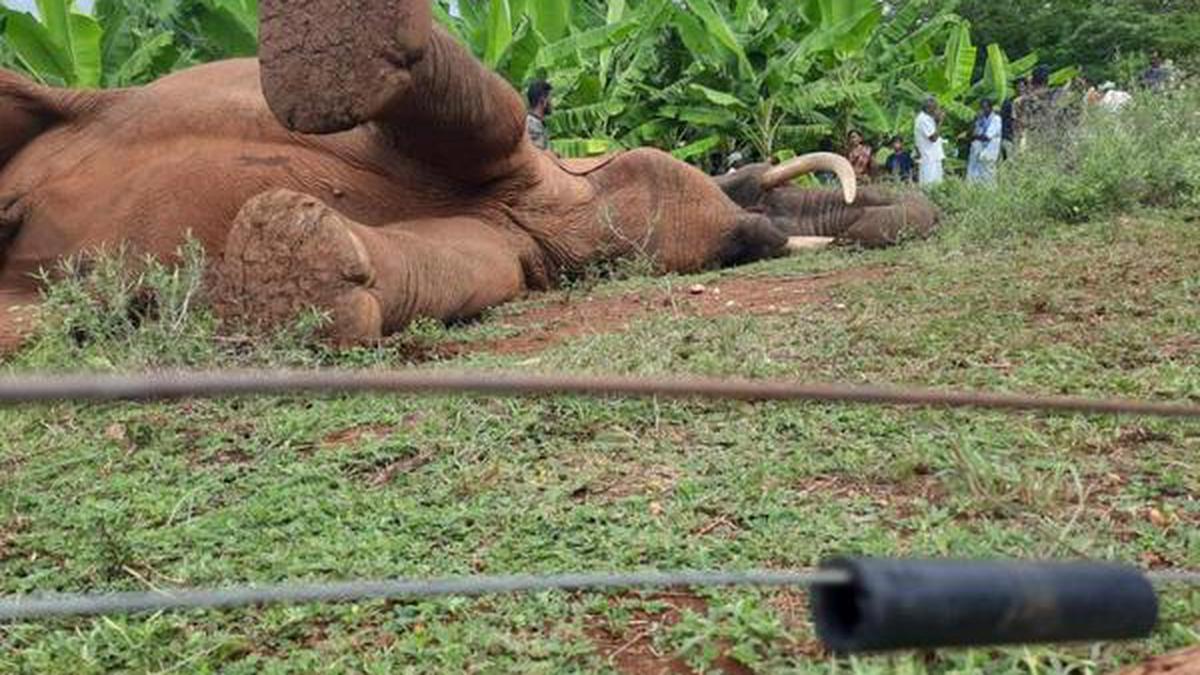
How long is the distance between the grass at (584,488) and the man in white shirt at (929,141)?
→ 243 inches

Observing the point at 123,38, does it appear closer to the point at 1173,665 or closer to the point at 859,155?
the point at 859,155

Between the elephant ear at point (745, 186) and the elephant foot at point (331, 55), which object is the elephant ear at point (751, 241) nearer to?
the elephant ear at point (745, 186)

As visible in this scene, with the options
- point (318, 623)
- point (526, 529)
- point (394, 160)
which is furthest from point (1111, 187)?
point (318, 623)

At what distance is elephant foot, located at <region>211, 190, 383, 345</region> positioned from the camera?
11.5 ft

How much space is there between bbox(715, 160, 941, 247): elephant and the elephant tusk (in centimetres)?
1

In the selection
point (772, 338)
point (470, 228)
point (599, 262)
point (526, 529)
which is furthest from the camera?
point (599, 262)

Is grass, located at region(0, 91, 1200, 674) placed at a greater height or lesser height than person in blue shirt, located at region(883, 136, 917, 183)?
greater

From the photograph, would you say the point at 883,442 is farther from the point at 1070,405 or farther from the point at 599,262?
the point at 599,262

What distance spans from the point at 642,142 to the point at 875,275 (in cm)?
559

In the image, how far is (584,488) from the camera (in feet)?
7.82

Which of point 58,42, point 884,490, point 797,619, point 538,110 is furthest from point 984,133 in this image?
point 797,619

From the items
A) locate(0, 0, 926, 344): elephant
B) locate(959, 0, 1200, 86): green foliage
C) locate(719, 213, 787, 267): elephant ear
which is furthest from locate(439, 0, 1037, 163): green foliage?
locate(959, 0, 1200, 86): green foliage

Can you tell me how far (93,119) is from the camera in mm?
4551

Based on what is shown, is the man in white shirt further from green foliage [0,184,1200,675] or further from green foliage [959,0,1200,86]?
green foliage [959,0,1200,86]
